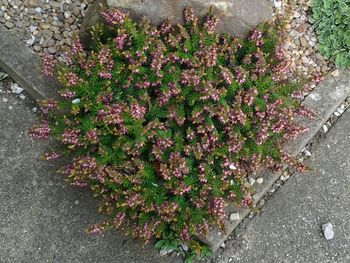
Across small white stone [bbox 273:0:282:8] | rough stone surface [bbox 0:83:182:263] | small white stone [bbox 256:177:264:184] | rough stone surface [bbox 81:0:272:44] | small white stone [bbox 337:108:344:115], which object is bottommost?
rough stone surface [bbox 0:83:182:263]

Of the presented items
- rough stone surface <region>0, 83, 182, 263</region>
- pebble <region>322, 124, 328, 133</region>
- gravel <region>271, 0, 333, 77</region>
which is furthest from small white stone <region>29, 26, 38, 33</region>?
pebble <region>322, 124, 328, 133</region>

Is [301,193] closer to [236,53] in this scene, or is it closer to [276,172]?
[276,172]

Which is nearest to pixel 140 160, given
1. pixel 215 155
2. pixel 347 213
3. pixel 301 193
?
pixel 215 155

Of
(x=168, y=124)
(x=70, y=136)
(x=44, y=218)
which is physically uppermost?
(x=168, y=124)

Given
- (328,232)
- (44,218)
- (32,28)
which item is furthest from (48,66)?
(328,232)

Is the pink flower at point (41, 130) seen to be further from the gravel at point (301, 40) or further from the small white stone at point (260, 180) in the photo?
the gravel at point (301, 40)

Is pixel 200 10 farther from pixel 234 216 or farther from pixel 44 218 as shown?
pixel 44 218

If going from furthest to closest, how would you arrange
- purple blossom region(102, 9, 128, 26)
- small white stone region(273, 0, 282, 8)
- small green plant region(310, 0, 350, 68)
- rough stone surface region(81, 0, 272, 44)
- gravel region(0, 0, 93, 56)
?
1. small white stone region(273, 0, 282, 8)
2. small green plant region(310, 0, 350, 68)
3. gravel region(0, 0, 93, 56)
4. rough stone surface region(81, 0, 272, 44)
5. purple blossom region(102, 9, 128, 26)

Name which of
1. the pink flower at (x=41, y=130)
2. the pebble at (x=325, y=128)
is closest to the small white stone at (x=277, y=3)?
the pebble at (x=325, y=128)

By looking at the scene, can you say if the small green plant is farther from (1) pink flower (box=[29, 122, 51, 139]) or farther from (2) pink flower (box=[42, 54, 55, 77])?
(1) pink flower (box=[29, 122, 51, 139])
